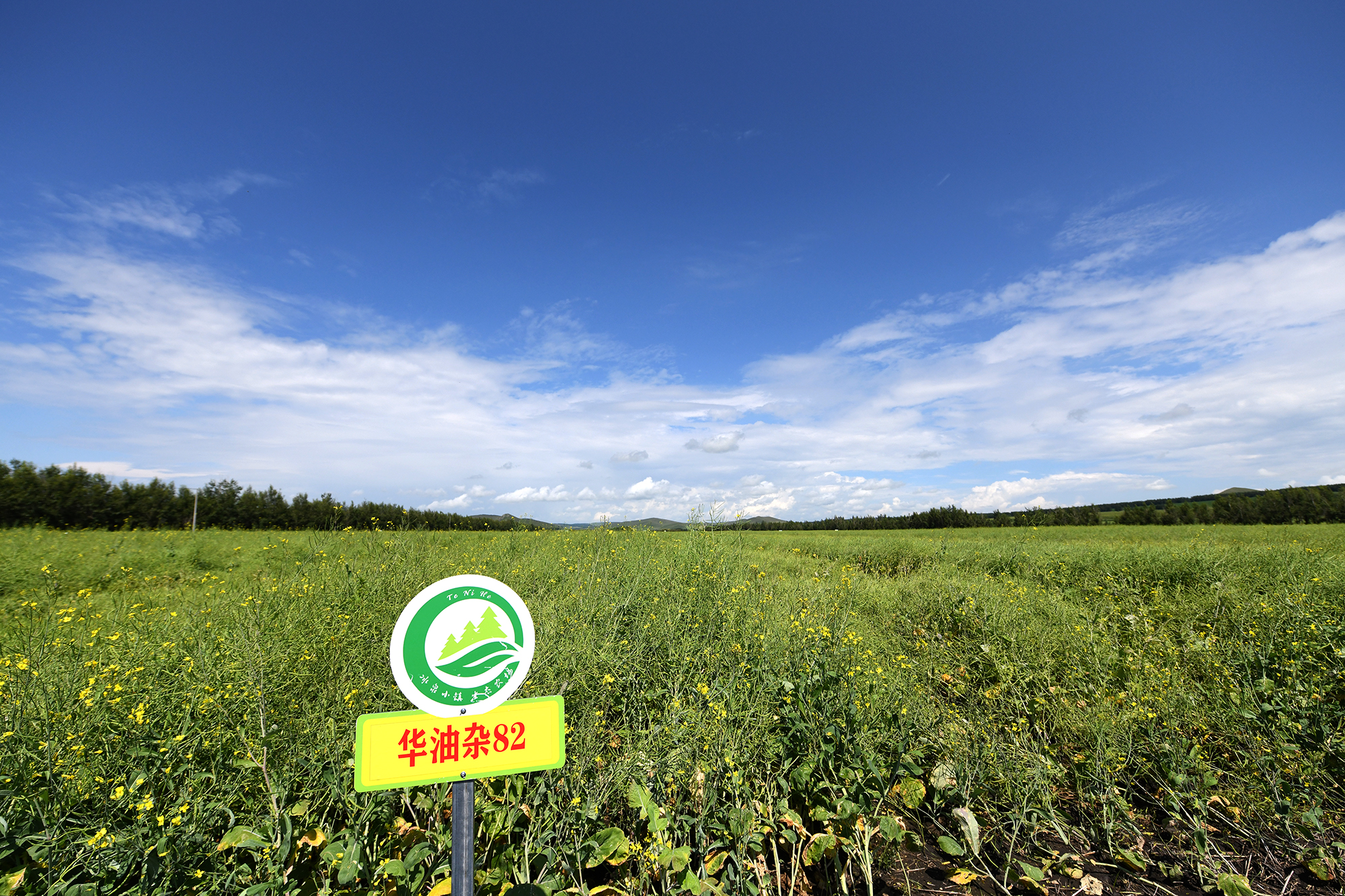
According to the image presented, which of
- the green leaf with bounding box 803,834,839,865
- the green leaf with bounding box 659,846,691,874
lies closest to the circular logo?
the green leaf with bounding box 659,846,691,874

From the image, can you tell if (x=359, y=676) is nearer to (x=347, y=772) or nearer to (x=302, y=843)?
(x=347, y=772)

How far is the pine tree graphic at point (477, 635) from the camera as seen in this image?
1.58m

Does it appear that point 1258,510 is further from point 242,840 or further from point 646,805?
point 242,840

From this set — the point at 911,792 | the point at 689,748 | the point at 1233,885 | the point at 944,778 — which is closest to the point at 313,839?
the point at 689,748

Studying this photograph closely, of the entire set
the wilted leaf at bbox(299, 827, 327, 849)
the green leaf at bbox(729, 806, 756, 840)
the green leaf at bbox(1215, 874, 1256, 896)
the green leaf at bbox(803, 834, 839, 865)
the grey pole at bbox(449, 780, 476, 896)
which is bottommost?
the green leaf at bbox(1215, 874, 1256, 896)

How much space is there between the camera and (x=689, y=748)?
10.7ft

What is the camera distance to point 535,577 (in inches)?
232

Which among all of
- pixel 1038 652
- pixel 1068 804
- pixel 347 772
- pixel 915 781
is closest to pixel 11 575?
pixel 347 772

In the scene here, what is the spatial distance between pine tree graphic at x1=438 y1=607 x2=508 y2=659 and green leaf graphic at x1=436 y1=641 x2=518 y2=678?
20mm

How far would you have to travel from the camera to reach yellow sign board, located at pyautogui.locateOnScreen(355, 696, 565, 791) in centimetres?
147

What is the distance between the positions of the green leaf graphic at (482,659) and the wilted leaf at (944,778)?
338cm

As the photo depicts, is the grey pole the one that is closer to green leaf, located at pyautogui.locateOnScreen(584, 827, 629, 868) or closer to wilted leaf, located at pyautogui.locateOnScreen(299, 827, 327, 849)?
green leaf, located at pyautogui.locateOnScreen(584, 827, 629, 868)

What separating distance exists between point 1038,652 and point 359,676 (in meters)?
6.66

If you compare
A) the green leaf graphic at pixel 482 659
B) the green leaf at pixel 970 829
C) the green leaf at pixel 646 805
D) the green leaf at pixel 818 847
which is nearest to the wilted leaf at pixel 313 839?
the green leaf at pixel 646 805
